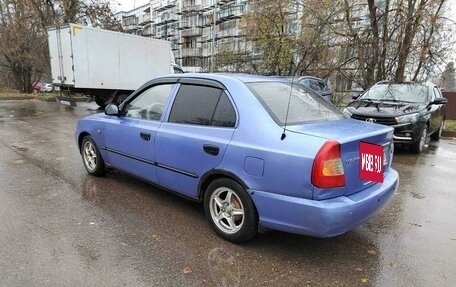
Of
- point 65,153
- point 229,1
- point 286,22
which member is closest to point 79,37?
point 65,153

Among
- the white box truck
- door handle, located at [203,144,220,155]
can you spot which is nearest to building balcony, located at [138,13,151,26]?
the white box truck

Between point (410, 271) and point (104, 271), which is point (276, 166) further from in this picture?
point (104, 271)

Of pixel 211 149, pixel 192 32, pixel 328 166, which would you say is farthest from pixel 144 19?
pixel 328 166

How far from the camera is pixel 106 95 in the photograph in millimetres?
15898

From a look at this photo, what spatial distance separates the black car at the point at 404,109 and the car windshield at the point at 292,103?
13.4 feet

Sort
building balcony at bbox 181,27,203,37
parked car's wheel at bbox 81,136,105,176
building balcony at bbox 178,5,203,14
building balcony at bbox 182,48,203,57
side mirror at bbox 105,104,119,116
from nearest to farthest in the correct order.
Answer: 1. side mirror at bbox 105,104,119,116
2. parked car's wheel at bbox 81,136,105,176
3. building balcony at bbox 182,48,203,57
4. building balcony at bbox 178,5,203,14
5. building balcony at bbox 181,27,203,37

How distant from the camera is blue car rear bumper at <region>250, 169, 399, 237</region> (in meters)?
2.89

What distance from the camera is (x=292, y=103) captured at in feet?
12.2

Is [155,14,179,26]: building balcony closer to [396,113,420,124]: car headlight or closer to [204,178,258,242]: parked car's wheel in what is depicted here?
[396,113,420,124]: car headlight

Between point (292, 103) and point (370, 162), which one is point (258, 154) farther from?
point (370, 162)

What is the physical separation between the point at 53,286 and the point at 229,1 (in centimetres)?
6115

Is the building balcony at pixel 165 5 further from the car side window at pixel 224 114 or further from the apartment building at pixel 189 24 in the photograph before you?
the car side window at pixel 224 114

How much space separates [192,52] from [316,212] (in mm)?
67743

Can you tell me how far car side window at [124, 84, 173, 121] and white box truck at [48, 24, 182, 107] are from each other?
10439mm
